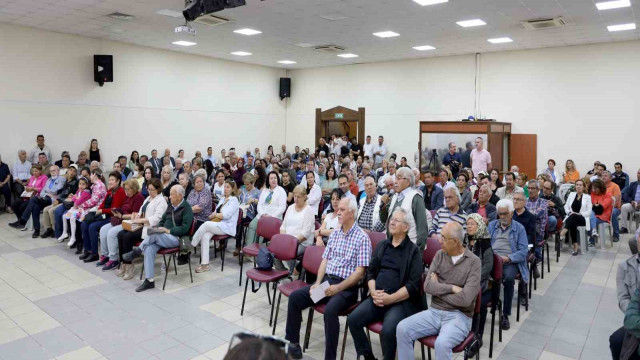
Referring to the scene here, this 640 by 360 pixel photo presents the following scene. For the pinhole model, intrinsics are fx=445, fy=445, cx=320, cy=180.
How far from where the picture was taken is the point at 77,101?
1176 centimetres

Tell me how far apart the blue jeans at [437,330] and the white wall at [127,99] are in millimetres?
11147

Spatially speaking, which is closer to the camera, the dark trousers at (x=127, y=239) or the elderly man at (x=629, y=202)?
the dark trousers at (x=127, y=239)

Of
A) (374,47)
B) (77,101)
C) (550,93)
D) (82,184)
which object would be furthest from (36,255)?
(550,93)

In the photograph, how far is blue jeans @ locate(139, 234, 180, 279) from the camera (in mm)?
5461

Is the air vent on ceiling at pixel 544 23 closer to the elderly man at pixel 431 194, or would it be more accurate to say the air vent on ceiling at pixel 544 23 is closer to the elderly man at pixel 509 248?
the elderly man at pixel 431 194

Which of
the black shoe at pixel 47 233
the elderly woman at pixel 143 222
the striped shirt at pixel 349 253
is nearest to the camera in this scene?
the striped shirt at pixel 349 253

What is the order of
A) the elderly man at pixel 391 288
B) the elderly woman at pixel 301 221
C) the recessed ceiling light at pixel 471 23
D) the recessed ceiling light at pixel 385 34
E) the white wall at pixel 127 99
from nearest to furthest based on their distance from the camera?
the elderly man at pixel 391 288, the elderly woman at pixel 301 221, the recessed ceiling light at pixel 471 23, the recessed ceiling light at pixel 385 34, the white wall at pixel 127 99

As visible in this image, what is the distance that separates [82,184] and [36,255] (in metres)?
1.27

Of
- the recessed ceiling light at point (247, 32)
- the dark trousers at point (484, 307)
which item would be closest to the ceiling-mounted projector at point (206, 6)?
the recessed ceiling light at point (247, 32)

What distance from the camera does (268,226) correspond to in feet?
18.5

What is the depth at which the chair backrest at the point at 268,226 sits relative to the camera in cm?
556

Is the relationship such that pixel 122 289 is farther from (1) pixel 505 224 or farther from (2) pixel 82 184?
(1) pixel 505 224

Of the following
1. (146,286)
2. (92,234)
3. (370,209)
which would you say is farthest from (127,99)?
(370,209)

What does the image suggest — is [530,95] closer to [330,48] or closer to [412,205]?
[330,48]
